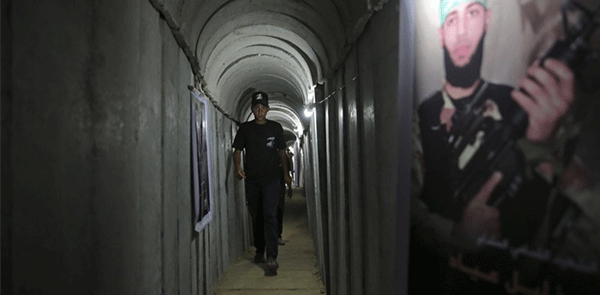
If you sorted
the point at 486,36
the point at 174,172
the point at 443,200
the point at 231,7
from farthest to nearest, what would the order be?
the point at 231,7, the point at 174,172, the point at 443,200, the point at 486,36

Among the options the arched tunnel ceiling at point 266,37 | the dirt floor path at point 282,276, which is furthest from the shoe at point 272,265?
the arched tunnel ceiling at point 266,37

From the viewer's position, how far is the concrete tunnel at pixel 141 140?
1.16 m

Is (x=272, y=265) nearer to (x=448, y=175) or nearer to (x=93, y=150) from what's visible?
(x=93, y=150)

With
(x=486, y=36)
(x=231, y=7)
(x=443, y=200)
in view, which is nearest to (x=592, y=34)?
(x=486, y=36)

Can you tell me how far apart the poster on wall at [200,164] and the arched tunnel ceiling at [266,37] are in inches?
24.6

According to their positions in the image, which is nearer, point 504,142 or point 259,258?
point 504,142

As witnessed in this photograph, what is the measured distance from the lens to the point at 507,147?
1.10 metres

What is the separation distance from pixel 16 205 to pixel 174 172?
1863 millimetres

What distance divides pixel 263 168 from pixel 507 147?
4768 millimetres

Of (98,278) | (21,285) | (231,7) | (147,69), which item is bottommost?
(98,278)

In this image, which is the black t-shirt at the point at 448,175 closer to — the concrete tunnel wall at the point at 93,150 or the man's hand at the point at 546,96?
the man's hand at the point at 546,96

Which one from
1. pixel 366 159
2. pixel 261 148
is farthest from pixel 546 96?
pixel 261 148

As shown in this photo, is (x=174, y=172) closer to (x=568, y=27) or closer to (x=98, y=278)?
(x=98, y=278)

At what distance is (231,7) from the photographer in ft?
14.5
